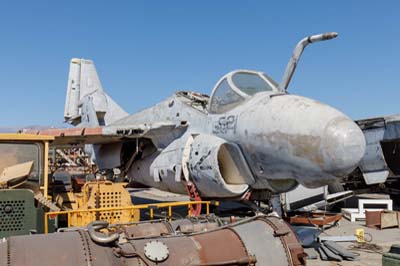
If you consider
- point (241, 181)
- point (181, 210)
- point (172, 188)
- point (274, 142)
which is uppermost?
point (274, 142)

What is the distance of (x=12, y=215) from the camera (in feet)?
17.2

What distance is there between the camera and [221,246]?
409 cm

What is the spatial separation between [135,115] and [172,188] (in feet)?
10.1

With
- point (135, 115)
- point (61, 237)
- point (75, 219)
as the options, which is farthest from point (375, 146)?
point (61, 237)

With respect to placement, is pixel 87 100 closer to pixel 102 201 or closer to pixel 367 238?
pixel 102 201

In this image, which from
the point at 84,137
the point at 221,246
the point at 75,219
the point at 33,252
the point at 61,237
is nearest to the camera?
the point at 33,252

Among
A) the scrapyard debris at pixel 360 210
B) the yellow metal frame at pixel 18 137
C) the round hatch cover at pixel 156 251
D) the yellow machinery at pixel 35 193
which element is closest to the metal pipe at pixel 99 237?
the round hatch cover at pixel 156 251

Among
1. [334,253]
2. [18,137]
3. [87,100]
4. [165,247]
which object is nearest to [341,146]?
[334,253]

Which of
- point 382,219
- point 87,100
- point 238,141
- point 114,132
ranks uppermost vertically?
point 87,100

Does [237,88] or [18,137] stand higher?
[237,88]

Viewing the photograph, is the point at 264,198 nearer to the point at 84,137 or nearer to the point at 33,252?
the point at 84,137

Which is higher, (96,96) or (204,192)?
(96,96)

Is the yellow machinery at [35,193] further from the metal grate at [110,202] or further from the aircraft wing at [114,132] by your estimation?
the aircraft wing at [114,132]

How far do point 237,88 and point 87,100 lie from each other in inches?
366
